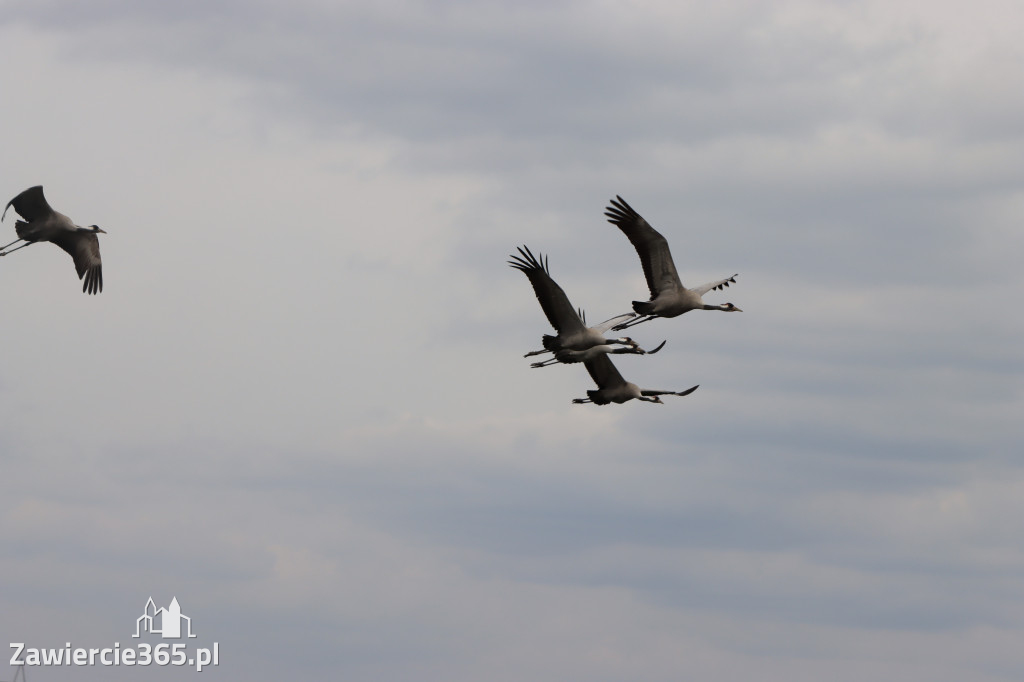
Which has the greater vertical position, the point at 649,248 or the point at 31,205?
the point at 31,205

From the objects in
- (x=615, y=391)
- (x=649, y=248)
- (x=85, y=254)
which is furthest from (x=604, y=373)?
(x=85, y=254)

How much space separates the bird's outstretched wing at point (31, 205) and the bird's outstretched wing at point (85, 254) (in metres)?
1.49

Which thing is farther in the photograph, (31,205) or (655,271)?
(31,205)

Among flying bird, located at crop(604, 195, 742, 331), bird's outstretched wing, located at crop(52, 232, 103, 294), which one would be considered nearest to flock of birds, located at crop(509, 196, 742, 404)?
flying bird, located at crop(604, 195, 742, 331)

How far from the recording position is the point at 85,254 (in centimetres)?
5562

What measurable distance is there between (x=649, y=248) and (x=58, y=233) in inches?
933

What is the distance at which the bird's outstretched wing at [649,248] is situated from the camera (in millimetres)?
44875

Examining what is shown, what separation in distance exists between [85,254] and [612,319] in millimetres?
21077

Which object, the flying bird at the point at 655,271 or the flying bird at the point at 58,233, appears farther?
the flying bird at the point at 58,233

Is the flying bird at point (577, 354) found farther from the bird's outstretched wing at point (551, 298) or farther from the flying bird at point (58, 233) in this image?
the flying bird at point (58, 233)

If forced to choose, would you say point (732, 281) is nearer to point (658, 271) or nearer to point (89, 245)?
point (658, 271)

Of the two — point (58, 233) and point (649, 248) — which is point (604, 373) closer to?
point (649, 248)

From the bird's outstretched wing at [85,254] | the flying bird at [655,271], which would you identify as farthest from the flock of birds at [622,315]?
the bird's outstretched wing at [85,254]

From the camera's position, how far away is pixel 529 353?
4784cm
